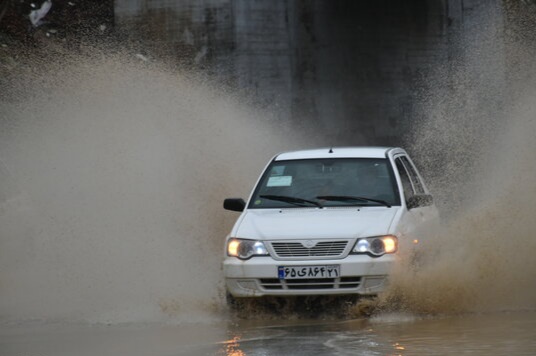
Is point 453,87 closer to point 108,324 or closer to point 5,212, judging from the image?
point 5,212

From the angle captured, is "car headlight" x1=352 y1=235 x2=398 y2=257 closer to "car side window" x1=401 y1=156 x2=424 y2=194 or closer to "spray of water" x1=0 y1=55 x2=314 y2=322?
"spray of water" x1=0 y1=55 x2=314 y2=322

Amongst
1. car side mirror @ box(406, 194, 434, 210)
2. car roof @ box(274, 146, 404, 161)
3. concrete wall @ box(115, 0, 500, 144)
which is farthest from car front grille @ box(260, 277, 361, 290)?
concrete wall @ box(115, 0, 500, 144)

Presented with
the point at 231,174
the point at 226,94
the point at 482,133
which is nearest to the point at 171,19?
the point at 226,94

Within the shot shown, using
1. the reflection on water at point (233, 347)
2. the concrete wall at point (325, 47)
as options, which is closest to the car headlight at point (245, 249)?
the reflection on water at point (233, 347)

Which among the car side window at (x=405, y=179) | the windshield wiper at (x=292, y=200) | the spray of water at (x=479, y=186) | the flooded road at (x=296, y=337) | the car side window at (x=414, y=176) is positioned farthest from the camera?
the car side window at (x=414, y=176)

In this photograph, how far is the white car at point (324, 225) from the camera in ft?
36.3

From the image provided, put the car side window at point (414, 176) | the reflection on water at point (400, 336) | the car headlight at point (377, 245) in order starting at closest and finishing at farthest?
1. the reflection on water at point (400, 336)
2. the car headlight at point (377, 245)
3. the car side window at point (414, 176)

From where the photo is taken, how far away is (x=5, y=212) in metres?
18.4

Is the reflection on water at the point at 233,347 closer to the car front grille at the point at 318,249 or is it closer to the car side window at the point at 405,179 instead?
the car front grille at the point at 318,249

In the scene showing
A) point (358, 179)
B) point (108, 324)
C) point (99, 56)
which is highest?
point (99, 56)

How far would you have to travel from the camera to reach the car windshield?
40.1 feet

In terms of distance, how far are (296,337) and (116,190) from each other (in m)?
7.38

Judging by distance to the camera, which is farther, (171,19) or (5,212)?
(171,19)

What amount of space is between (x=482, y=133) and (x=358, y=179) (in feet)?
37.0
